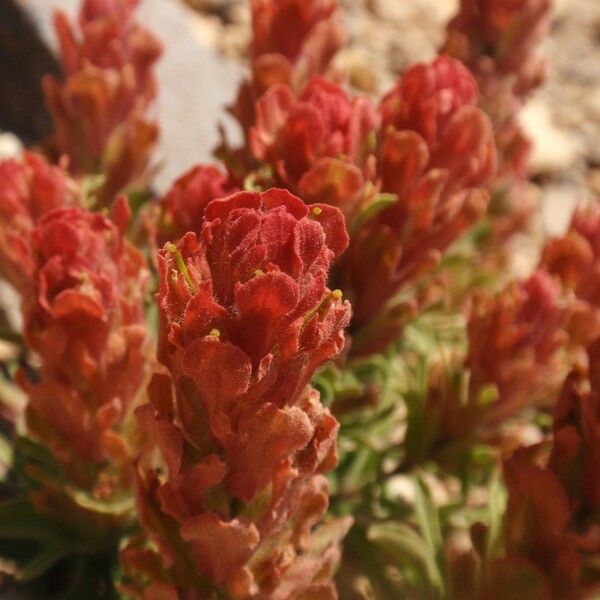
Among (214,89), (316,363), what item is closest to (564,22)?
(214,89)

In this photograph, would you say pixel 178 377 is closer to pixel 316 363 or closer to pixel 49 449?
pixel 316 363

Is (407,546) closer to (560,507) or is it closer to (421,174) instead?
(560,507)

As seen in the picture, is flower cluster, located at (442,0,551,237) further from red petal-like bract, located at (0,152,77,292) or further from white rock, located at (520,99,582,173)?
white rock, located at (520,99,582,173)

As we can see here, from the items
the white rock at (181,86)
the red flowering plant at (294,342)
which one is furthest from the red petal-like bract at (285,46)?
the white rock at (181,86)

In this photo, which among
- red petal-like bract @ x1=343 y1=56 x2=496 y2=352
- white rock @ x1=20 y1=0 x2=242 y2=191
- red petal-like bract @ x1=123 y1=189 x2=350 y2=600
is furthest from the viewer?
white rock @ x1=20 y1=0 x2=242 y2=191

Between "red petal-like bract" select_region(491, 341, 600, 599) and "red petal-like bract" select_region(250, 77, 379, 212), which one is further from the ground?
"red petal-like bract" select_region(250, 77, 379, 212)

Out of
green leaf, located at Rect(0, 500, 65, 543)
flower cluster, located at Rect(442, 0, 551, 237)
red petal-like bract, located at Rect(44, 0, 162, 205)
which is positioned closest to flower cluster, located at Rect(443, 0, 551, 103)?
flower cluster, located at Rect(442, 0, 551, 237)
